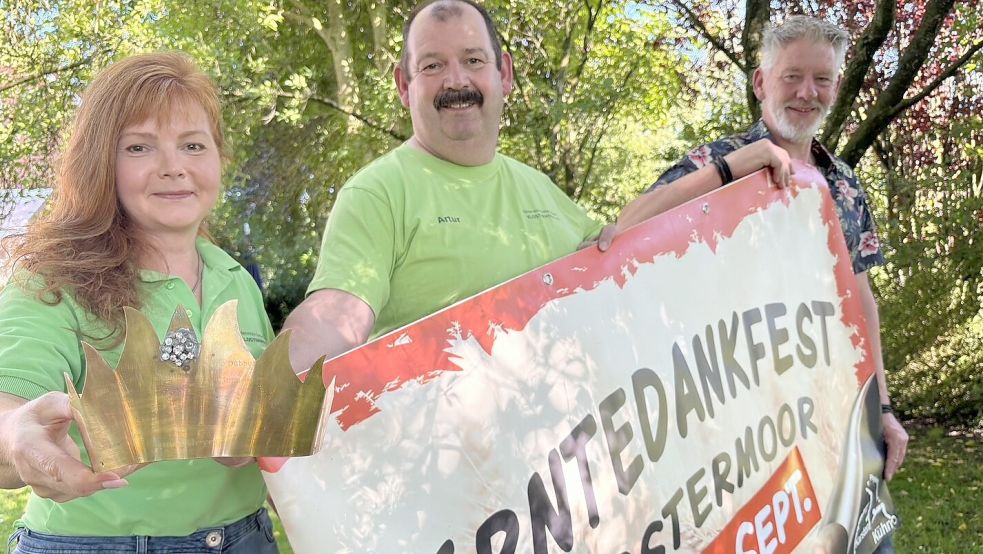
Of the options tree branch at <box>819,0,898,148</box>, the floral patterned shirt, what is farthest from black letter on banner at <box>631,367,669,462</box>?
tree branch at <box>819,0,898,148</box>

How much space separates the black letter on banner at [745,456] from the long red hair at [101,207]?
1.55 meters

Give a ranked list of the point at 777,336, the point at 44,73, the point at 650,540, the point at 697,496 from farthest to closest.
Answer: the point at 44,73 < the point at 777,336 < the point at 697,496 < the point at 650,540

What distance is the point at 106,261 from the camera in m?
1.65

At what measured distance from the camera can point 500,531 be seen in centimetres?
189

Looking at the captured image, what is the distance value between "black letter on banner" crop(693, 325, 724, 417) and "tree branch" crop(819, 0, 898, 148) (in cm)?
324

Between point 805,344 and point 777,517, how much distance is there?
1.72 ft

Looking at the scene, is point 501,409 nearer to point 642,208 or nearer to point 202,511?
point 202,511

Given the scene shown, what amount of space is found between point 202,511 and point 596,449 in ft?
2.83

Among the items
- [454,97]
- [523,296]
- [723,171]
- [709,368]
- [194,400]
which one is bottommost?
[709,368]

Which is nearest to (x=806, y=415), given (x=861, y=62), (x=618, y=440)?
(x=618, y=440)

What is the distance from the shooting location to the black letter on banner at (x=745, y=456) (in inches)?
94.7

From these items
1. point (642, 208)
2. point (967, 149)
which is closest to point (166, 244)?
point (642, 208)

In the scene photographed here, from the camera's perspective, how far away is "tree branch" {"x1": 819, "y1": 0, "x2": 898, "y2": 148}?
507cm

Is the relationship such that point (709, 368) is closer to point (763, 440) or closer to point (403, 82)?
point (763, 440)
